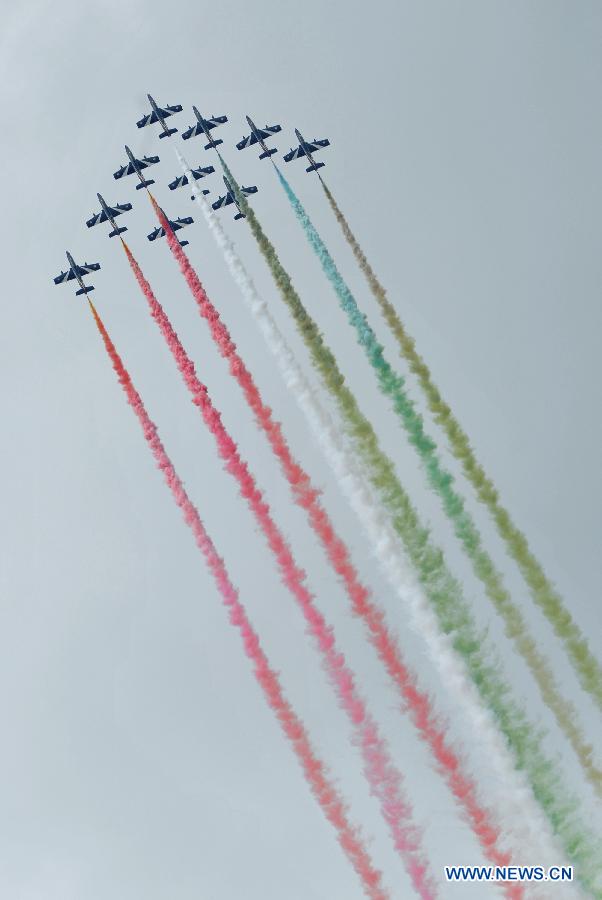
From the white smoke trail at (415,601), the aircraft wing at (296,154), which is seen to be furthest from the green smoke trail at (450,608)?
the aircraft wing at (296,154)

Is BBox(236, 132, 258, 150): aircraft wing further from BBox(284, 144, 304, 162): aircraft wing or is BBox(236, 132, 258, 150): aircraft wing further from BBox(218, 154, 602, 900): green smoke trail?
BBox(218, 154, 602, 900): green smoke trail

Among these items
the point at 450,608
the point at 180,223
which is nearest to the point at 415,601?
the point at 450,608

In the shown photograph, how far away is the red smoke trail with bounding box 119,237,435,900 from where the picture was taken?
67.1 meters

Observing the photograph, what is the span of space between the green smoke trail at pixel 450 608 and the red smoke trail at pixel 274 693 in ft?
27.6

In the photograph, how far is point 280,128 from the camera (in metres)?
89.4

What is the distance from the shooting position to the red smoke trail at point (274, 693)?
6900 centimetres

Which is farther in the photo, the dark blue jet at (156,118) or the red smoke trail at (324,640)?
the dark blue jet at (156,118)

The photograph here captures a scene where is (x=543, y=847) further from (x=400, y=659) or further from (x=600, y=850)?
(x=400, y=659)

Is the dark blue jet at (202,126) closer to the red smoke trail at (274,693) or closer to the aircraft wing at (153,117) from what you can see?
the aircraft wing at (153,117)

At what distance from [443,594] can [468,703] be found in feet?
16.2

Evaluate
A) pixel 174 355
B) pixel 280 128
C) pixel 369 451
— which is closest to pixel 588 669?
pixel 369 451

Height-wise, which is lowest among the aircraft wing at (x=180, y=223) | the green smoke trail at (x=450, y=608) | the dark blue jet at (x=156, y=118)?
the green smoke trail at (x=450, y=608)

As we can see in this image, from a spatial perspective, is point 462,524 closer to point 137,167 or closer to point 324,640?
point 324,640

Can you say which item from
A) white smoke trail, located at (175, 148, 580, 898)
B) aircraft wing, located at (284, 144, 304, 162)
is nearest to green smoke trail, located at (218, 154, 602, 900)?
white smoke trail, located at (175, 148, 580, 898)
